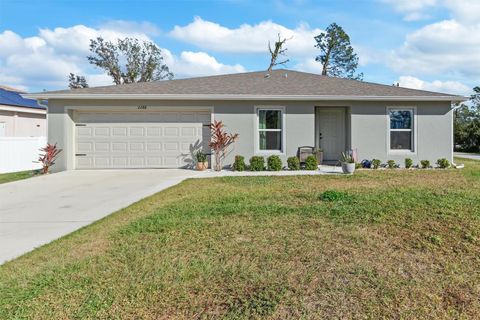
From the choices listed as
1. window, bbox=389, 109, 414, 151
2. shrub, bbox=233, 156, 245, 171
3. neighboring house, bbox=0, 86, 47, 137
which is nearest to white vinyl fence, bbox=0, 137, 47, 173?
neighboring house, bbox=0, 86, 47, 137

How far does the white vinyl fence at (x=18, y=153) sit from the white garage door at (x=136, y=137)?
2.42 meters

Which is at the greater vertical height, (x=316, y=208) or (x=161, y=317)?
(x=316, y=208)

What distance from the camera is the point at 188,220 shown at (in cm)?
506

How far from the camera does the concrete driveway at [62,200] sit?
4.69 metres

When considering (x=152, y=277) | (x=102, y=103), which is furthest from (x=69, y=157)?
(x=152, y=277)

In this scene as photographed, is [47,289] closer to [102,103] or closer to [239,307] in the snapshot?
[239,307]

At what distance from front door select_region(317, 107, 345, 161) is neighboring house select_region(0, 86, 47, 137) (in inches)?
587

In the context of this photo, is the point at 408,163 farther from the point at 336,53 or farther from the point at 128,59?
the point at 128,59

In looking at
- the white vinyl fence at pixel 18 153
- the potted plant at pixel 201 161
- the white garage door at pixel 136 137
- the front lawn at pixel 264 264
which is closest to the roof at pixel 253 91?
the white garage door at pixel 136 137

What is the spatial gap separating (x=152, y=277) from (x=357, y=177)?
7.52m

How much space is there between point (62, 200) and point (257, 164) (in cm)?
644

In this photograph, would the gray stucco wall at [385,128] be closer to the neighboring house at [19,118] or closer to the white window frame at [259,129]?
the white window frame at [259,129]

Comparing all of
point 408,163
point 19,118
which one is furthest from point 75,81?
point 408,163

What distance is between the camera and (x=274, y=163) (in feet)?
39.2
